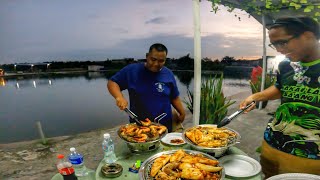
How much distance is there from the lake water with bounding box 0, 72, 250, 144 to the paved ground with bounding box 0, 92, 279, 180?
3191 centimetres

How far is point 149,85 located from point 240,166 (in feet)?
5.84

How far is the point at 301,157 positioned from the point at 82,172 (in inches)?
86.1

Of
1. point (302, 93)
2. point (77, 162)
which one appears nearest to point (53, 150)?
point (77, 162)

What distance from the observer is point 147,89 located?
3.27 meters

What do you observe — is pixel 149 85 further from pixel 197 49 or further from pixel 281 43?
pixel 281 43

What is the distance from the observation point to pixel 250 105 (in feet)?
7.71

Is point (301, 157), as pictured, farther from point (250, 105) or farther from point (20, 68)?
point (20, 68)

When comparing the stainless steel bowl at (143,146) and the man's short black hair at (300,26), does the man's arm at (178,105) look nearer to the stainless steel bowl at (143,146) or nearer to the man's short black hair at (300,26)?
the stainless steel bowl at (143,146)

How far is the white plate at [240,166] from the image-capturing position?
1.87 m

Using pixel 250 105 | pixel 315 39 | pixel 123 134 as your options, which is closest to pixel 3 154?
pixel 123 134

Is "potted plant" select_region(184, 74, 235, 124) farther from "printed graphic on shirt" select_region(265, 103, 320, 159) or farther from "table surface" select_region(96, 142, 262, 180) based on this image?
"printed graphic on shirt" select_region(265, 103, 320, 159)

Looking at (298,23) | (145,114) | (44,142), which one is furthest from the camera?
(44,142)

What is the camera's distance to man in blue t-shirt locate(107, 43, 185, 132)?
10.5 ft

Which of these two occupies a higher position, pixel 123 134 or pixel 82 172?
pixel 123 134
